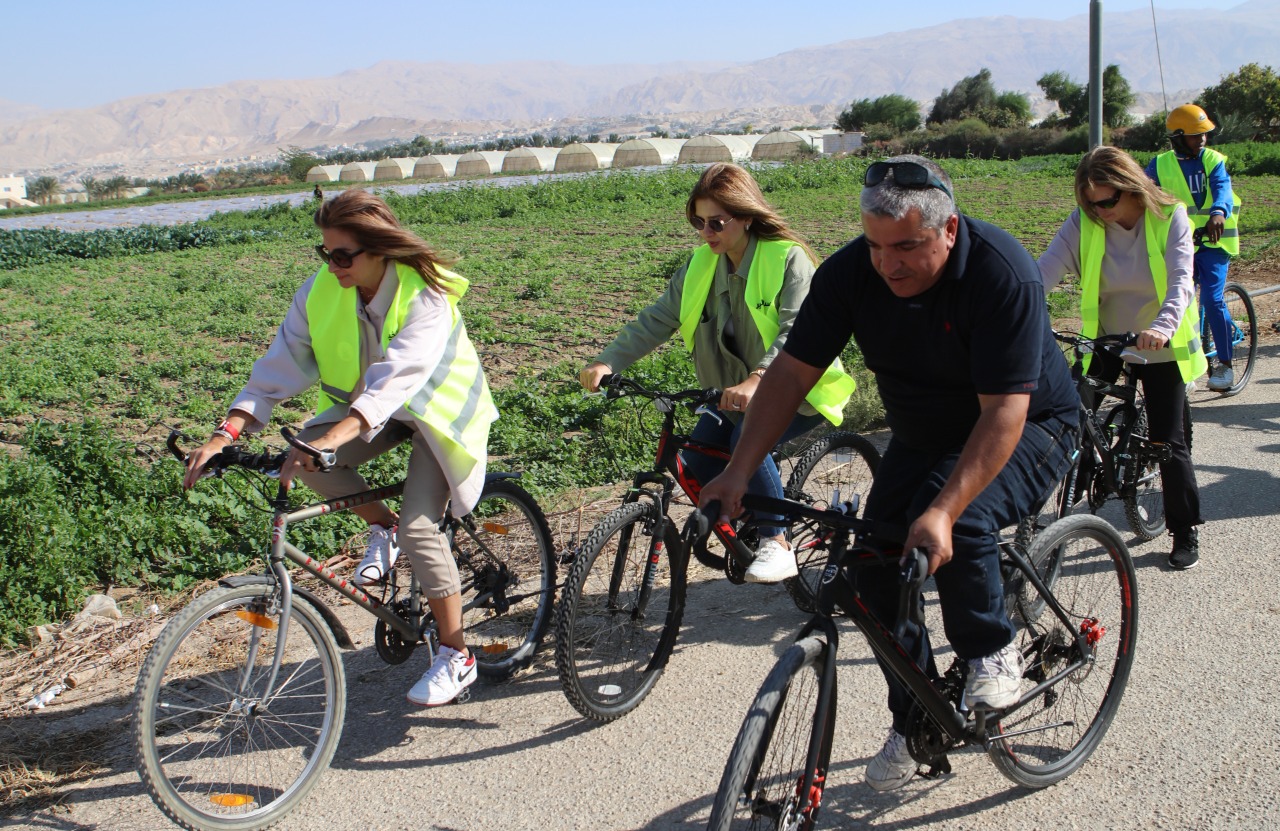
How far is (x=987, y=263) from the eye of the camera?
2.92 metres

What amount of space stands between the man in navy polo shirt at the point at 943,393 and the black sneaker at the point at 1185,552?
2.44m

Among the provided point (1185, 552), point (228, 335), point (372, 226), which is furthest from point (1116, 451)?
point (228, 335)

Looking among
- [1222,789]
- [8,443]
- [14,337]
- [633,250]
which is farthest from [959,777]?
[633,250]

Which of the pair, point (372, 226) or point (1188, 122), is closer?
point (372, 226)

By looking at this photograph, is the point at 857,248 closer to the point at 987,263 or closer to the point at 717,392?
the point at 987,263

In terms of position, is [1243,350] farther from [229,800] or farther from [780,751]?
[229,800]

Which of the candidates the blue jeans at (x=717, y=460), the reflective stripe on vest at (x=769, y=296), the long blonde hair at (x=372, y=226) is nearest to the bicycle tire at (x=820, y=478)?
the blue jeans at (x=717, y=460)

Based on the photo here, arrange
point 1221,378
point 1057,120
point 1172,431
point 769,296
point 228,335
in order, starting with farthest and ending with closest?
1. point 1057,120
2. point 228,335
3. point 1221,378
4. point 1172,431
5. point 769,296

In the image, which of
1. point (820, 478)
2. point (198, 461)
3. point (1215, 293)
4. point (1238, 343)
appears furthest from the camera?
point (1238, 343)

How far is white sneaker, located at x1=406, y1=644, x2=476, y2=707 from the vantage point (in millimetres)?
3996

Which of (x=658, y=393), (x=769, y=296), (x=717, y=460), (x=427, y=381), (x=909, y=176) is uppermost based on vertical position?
(x=909, y=176)

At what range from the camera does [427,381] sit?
3.98 metres

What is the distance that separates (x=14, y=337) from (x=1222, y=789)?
52.6 ft

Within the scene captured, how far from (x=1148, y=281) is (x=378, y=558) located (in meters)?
3.94
